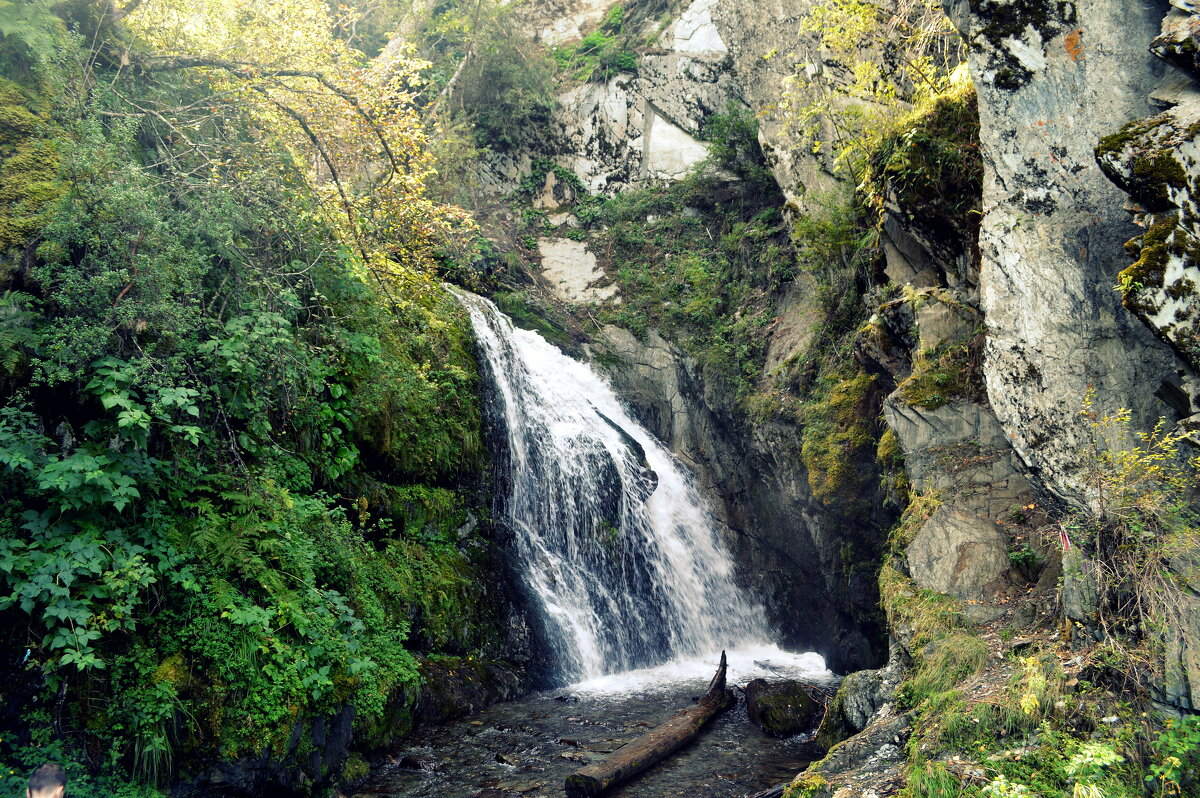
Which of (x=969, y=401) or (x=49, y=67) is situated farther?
(x=969, y=401)

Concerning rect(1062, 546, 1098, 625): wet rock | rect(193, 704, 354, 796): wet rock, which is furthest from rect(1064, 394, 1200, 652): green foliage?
rect(193, 704, 354, 796): wet rock

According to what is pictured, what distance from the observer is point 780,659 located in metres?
13.7

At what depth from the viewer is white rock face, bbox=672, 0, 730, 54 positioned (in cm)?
2366

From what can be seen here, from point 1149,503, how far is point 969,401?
3.28m

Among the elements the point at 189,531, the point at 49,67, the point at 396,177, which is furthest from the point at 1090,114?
the point at 49,67

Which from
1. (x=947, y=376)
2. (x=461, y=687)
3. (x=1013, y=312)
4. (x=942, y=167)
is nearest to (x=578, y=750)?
(x=461, y=687)

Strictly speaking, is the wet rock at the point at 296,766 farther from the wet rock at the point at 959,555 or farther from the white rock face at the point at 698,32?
the white rock face at the point at 698,32

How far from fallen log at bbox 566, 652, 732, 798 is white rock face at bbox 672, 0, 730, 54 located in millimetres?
20635

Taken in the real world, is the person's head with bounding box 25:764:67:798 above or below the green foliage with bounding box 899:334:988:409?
below

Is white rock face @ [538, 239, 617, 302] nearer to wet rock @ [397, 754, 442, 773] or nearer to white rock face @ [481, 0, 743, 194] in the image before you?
white rock face @ [481, 0, 743, 194]

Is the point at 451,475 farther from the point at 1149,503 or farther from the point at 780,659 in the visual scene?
the point at 1149,503

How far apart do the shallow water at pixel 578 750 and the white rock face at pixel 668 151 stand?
16543 mm

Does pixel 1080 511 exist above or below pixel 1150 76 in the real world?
below

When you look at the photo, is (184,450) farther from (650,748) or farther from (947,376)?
(947,376)
